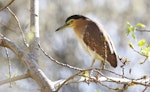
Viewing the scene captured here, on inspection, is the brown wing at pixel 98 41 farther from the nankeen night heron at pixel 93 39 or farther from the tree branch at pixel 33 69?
the tree branch at pixel 33 69

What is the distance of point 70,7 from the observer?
8062 millimetres

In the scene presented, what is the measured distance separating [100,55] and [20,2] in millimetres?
4449

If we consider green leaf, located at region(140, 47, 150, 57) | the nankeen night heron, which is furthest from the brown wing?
green leaf, located at region(140, 47, 150, 57)

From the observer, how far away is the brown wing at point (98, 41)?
11.8 feet

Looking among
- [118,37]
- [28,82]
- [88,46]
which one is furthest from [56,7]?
[88,46]

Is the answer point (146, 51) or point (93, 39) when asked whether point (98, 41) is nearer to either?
point (93, 39)

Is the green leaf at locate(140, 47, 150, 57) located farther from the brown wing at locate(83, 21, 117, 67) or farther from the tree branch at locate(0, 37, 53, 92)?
the brown wing at locate(83, 21, 117, 67)

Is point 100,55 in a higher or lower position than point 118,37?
higher

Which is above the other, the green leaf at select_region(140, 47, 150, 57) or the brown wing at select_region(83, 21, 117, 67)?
the green leaf at select_region(140, 47, 150, 57)

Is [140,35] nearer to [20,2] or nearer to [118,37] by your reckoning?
[118,37]

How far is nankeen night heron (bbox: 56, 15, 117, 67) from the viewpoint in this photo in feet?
11.8

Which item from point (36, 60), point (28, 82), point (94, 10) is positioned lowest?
point (28, 82)

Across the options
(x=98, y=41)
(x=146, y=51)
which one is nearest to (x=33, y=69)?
(x=146, y=51)

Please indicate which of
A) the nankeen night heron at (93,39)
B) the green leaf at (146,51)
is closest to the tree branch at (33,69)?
the green leaf at (146,51)
